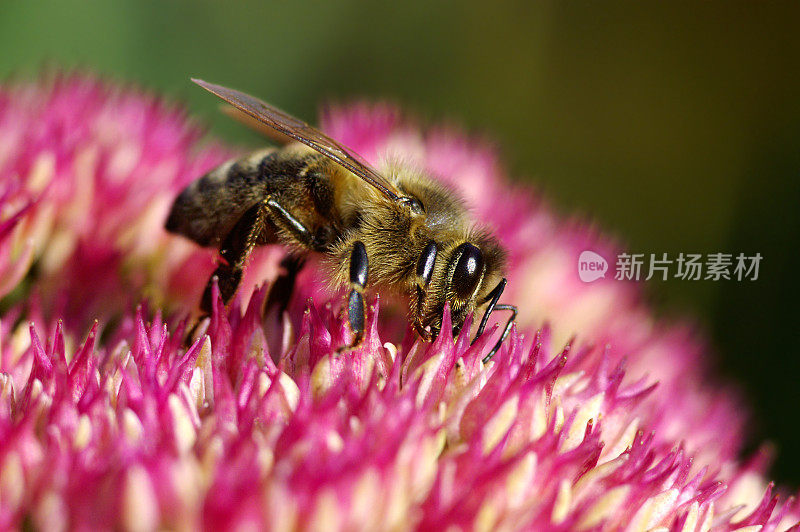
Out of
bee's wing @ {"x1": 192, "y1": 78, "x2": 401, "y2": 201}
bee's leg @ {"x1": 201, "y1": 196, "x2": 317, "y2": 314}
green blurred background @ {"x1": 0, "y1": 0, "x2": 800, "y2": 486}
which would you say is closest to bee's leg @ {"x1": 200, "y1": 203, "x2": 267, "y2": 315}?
bee's leg @ {"x1": 201, "y1": 196, "x2": 317, "y2": 314}

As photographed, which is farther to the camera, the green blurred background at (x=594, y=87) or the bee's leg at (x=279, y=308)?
the green blurred background at (x=594, y=87)

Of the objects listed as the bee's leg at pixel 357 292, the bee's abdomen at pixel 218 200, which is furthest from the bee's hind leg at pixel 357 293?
the bee's abdomen at pixel 218 200

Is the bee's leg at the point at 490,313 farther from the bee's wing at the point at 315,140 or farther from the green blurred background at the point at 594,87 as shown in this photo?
the green blurred background at the point at 594,87

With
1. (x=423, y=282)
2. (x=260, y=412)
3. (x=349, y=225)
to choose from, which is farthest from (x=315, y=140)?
(x=260, y=412)

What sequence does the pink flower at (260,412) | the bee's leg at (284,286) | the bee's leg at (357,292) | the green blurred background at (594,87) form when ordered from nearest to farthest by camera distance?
1. the pink flower at (260,412)
2. the bee's leg at (357,292)
3. the bee's leg at (284,286)
4. the green blurred background at (594,87)

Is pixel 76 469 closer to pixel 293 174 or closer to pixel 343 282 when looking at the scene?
pixel 343 282

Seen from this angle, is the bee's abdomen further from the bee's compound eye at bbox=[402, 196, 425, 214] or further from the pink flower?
the bee's compound eye at bbox=[402, 196, 425, 214]

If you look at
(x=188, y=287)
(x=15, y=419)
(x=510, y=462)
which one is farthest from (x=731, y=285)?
(x=15, y=419)

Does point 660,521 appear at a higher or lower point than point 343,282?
lower
